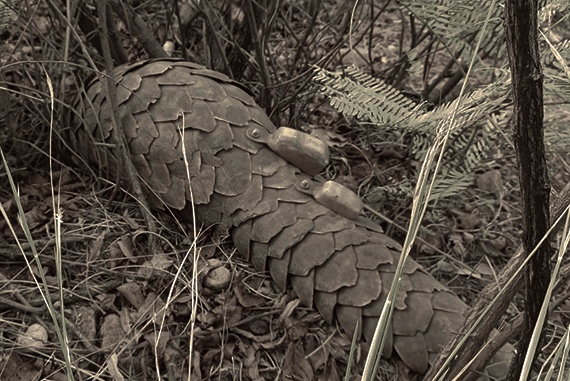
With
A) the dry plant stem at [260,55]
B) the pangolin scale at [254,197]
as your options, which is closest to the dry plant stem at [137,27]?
the pangolin scale at [254,197]

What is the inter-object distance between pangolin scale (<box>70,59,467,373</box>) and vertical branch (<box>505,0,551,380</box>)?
47 cm

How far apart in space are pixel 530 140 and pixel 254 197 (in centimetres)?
92

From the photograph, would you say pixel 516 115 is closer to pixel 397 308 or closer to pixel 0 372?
pixel 397 308

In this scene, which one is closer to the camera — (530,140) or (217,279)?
(530,140)

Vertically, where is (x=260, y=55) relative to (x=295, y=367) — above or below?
above

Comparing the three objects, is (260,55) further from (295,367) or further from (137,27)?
(295,367)

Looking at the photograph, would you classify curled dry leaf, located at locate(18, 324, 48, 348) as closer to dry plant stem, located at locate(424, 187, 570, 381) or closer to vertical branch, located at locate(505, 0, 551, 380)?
dry plant stem, located at locate(424, 187, 570, 381)

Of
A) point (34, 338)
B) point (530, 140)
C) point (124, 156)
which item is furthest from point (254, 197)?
point (530, 140)

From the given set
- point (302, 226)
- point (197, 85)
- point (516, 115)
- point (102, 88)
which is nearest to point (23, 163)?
point (102, 88)

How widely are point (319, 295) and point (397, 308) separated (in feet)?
0.73

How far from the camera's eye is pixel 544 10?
134 cm

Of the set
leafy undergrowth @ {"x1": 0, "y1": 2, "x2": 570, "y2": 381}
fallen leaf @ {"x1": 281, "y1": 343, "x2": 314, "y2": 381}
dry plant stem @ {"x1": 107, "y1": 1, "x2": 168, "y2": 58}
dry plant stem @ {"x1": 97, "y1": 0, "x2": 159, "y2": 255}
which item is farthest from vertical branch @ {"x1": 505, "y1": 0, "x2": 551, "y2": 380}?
dry plant stem @ {"x1": 107, "y1": 1, "x2": 168, "y2": 58}

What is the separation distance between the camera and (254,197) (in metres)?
1.55

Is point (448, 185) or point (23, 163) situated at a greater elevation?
point (448, 185)
